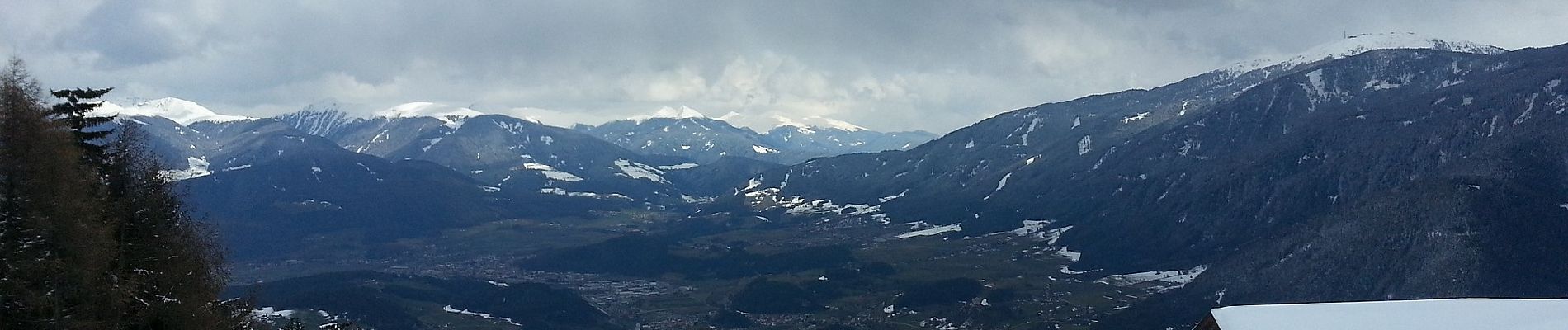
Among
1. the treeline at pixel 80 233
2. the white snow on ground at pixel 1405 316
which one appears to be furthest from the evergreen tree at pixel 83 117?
the white snow on ground at pixel 1405 316

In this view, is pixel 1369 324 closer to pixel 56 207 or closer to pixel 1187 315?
pixel 56 207

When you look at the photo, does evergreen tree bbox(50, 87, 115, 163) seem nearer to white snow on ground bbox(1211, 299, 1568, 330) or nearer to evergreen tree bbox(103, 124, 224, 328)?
evergreen tree bbox(103, 124, 224, 328)

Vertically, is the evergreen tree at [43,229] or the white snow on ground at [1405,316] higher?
the evergreen tree at [43,229]

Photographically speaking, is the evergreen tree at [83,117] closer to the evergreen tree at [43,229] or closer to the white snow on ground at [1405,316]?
the evergreen tree at [43,229]

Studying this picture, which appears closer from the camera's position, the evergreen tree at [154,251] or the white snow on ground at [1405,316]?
the white snow on ground at [1405,316]

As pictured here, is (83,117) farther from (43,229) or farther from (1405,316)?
(1405,316)

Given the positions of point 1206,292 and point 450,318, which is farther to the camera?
point 450,318

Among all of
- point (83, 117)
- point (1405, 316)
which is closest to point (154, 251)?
point (83, 117)

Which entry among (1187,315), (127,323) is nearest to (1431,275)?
(1187,315)
